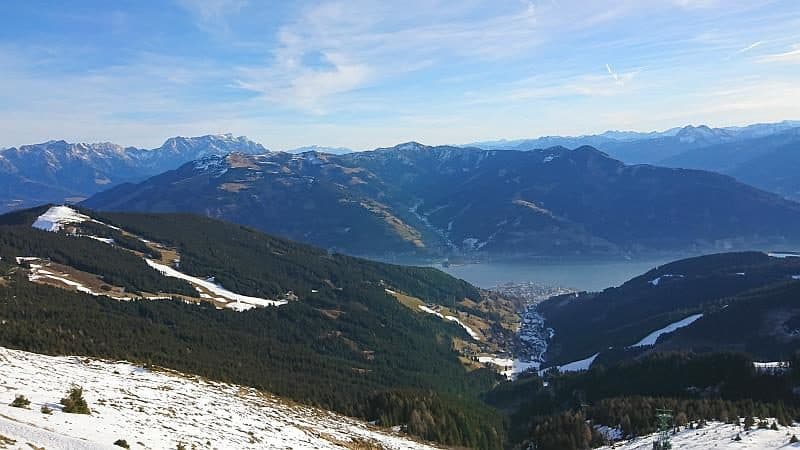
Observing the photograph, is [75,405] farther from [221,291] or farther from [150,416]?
[221,291]

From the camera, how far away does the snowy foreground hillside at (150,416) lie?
2980cm

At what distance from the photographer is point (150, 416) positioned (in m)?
38.6

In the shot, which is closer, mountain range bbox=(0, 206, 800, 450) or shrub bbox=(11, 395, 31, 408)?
shrub bbox=(11, 395, 31, 408)

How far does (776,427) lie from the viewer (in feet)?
162

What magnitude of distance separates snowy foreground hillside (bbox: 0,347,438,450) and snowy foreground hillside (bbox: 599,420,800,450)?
76.7 ft

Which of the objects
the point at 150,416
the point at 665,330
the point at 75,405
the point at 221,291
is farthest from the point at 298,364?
the point at 665,330

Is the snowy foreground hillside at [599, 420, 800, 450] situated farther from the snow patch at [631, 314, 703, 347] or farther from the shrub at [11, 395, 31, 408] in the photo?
the snow patch at [631, 314, 703, 347]

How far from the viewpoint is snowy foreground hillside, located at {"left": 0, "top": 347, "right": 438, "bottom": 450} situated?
29.8 metres

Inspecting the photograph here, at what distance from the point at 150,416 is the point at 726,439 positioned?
4424cm

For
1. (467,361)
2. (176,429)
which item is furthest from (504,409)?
(176,429)

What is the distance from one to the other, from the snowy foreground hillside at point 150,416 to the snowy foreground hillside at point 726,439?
23384 millimetres

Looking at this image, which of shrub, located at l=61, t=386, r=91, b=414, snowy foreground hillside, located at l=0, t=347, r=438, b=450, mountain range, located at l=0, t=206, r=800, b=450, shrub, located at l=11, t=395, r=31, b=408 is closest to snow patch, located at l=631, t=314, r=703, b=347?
mountain range, located at l=0, t=206, r=800, b=450

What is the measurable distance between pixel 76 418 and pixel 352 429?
30.2 m

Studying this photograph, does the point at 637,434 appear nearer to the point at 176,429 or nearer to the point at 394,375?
the point at 176,429
